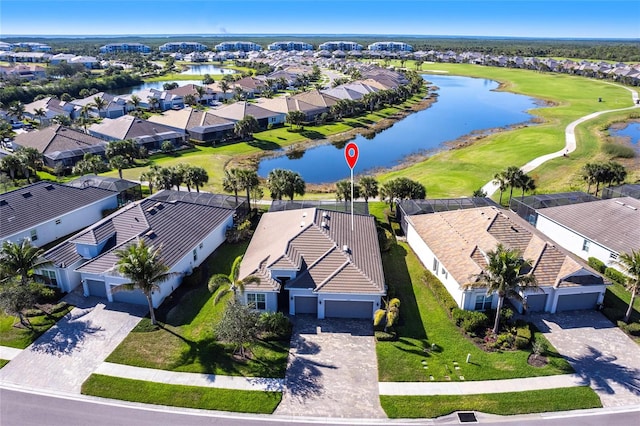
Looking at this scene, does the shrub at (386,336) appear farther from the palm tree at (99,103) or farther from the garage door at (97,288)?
the palm tree at (99,103)

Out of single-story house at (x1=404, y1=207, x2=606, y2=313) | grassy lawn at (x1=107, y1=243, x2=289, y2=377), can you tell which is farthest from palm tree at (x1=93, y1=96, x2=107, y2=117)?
single-story house at (x1=404, y1=207, x2=606, y2=313)

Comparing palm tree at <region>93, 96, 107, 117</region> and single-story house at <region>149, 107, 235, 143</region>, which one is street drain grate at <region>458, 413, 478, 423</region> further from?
palm tree at <region>93, 96, 107, 117</region>

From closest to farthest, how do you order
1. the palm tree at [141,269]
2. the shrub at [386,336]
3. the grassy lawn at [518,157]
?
the palm tree at [141,269] → the shrub at [386,336] → the grassy lawn at [518,157]

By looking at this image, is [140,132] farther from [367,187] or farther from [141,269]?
[141,269]

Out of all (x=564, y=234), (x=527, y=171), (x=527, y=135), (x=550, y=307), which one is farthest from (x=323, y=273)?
(x=527, y=135)

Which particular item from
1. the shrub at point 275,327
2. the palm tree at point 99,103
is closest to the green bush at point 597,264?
the shrub at point 275,327

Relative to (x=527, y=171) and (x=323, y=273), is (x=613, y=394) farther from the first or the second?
(x=527, y=171)

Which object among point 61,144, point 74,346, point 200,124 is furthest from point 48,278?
point 200,124

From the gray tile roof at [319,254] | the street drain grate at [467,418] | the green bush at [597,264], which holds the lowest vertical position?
the street drain grate at [467,418]
